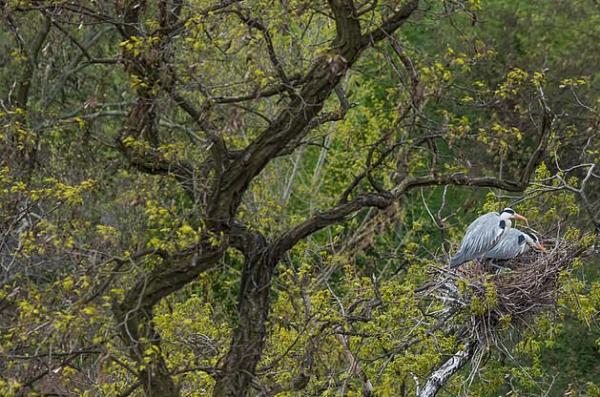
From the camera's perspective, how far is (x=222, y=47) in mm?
9797

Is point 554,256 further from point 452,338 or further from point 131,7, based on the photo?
point 131,7

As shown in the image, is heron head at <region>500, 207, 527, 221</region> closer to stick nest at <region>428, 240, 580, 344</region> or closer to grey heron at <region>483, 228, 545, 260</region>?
grey heron at <region>483, 228, 545, 260</region>

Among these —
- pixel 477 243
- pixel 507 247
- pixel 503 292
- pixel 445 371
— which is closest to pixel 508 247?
pixel 507 247

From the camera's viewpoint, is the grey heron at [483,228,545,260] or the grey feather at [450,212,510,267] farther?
the grey heron at [483,228,545,260]

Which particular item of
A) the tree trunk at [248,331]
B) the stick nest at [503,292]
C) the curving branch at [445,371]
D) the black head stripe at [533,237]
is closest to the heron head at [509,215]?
the black head stripe at [533,237]

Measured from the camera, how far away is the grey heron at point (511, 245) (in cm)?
1191

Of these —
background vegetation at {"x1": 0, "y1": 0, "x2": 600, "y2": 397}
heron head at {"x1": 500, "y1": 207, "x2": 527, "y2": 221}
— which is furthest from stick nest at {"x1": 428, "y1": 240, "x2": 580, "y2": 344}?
heron head at {"x1": 500, "y1": 207, "x2": 527, "y2": 221}

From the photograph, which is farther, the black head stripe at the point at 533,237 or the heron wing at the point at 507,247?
the black head stripe at the point at 533,237

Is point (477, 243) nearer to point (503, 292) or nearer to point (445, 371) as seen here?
point (503, 292)

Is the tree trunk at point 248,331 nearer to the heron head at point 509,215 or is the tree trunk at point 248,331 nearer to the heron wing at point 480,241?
the heron wing at point 480,241

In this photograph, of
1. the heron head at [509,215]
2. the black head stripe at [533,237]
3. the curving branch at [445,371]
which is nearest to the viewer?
the curving branch at [445,371]

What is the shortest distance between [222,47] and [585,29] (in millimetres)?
16505

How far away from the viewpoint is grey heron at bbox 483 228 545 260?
39.1 ft

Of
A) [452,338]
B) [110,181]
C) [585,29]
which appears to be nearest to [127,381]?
[452,338]
